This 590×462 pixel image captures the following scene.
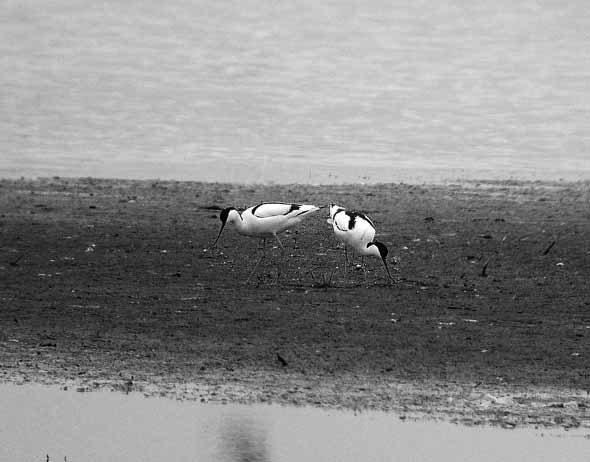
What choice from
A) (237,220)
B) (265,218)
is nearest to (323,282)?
(265,218)

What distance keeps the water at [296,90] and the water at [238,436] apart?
10199 mm

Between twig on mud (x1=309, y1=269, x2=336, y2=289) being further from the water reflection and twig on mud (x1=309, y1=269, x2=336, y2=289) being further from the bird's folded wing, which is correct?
the water reflection

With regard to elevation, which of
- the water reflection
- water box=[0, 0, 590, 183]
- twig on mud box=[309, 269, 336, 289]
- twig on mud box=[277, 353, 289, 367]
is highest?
water box=[0, 0, 590, 183]

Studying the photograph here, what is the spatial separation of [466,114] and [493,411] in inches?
648

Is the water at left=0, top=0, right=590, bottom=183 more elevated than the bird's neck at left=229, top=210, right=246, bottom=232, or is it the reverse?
the water at left=0, top=0, right=590, bottom=183

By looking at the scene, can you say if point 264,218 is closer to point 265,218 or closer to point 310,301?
point 265,218

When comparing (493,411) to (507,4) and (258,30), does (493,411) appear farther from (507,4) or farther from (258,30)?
(507,4)

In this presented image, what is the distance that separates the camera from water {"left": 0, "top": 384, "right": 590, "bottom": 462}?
300 inches

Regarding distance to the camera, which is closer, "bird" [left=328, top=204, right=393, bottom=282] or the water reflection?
the water reflection

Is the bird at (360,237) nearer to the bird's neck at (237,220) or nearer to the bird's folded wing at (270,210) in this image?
the bird's folded wing at (270,210)

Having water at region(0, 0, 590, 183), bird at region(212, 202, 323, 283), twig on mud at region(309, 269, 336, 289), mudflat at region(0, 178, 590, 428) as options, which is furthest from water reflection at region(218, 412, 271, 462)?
water at region(0, 0, 590, 183)

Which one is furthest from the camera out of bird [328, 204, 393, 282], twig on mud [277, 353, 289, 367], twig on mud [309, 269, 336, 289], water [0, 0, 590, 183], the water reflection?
water [0, 0, 590, 183]

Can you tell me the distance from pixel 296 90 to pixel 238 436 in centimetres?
1857

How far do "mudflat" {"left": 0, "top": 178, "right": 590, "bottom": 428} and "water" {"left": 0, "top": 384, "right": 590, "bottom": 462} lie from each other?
237 mm
